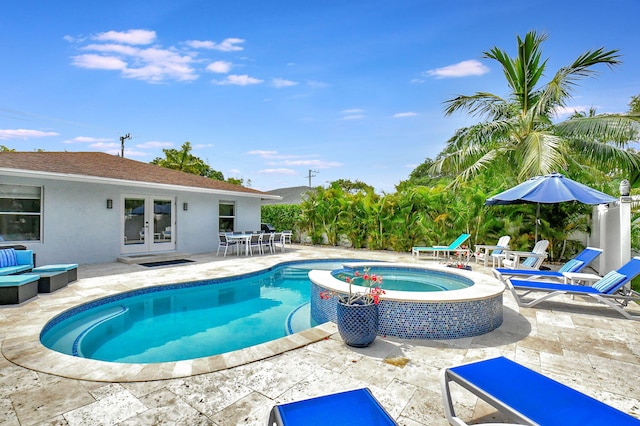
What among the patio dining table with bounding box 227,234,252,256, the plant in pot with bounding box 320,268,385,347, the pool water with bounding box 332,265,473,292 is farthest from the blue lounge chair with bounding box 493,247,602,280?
the patio dining table with bounding box 227,234,252,256

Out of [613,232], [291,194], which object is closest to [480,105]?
[613,232]

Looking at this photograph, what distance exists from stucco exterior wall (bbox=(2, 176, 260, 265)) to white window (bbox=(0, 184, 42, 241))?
7.4 inches

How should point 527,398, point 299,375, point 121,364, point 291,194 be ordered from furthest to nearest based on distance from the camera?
point 291,194, point 121,364, point 299,375, point 527,398

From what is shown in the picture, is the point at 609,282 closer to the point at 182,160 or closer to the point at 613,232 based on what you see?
the point at 613,232

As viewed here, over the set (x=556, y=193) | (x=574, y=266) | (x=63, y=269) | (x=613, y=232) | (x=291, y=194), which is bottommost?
(x=63, y=269)

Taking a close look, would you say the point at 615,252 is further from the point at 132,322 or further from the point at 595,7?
the point at 132,322

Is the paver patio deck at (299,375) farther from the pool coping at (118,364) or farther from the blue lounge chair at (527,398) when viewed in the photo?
the blue lounge chair at (527,398)

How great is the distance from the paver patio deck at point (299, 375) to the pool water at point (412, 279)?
8.22ft

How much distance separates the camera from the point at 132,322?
6055mm

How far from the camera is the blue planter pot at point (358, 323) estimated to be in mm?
4012

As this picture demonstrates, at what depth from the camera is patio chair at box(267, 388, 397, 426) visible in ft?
6.70

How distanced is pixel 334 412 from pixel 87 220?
11.4m

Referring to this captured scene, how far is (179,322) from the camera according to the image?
242 inches

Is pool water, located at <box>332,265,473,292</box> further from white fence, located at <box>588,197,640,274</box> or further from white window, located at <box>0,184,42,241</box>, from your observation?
white window, located at <box>0,184,42,241</box>
